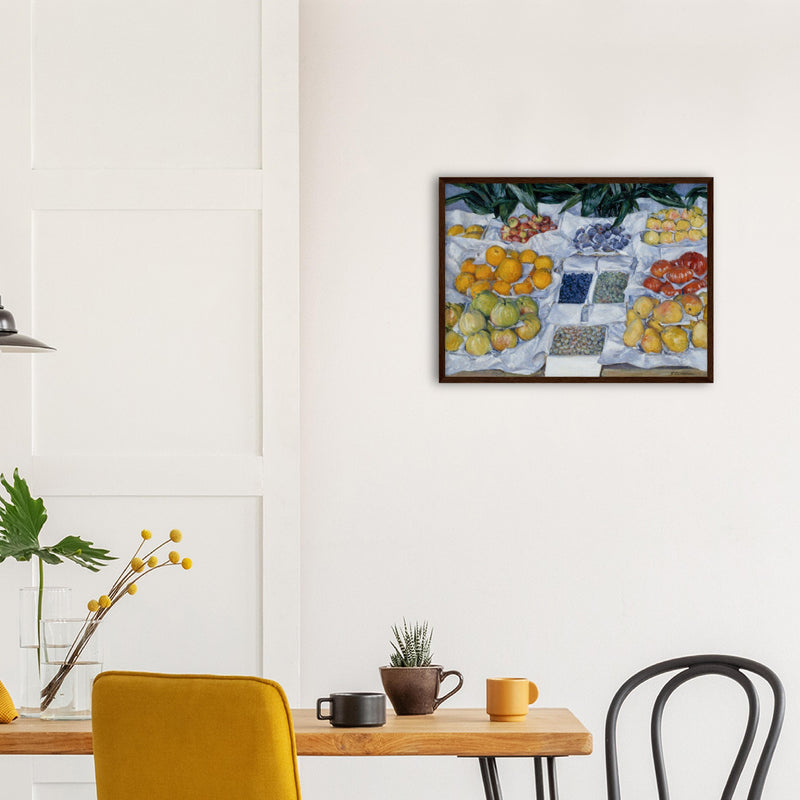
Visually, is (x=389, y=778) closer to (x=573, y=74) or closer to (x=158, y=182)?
(x=158, y=182)

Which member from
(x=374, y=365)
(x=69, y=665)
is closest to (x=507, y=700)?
(x=69, y=665)

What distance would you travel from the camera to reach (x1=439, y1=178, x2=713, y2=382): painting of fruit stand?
2.82m

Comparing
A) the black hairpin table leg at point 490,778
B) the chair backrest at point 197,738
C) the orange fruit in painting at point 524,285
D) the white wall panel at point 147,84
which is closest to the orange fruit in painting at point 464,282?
the orange fruit in painting at point 524,285

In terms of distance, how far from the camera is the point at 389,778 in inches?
109

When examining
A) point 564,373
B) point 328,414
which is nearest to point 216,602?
point 328,414

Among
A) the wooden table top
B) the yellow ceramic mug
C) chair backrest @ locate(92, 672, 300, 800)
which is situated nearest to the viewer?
chair backrest @ locate(92, 672, 300, 800)

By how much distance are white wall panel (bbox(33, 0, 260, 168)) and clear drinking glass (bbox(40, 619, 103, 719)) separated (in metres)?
1.16

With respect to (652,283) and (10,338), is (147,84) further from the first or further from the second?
(652,283)

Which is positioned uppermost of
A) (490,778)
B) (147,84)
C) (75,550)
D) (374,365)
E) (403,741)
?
(147,84)

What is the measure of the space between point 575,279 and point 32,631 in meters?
1.58

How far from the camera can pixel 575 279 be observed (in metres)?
2.83

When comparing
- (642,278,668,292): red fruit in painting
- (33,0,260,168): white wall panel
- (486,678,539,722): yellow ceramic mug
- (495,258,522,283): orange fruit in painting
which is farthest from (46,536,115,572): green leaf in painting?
(642,278,668,292): red fruit in painting

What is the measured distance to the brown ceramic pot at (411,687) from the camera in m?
2.09

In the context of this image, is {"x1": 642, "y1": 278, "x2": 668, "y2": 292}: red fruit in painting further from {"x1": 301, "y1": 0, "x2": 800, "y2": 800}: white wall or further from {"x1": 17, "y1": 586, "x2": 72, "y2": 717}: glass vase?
{"x1": 17, "y1": 586, "x2": 72, "y2": 717}: glass vase
